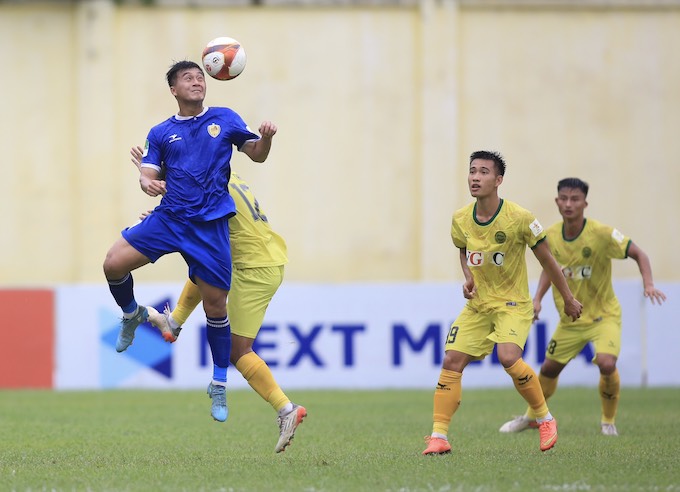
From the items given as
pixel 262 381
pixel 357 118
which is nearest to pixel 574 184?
pixel 262 381

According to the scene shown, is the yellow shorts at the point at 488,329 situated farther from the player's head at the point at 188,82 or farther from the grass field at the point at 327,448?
the player's head at the point at 188,82

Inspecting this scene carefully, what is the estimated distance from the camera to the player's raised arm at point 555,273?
9.01 m

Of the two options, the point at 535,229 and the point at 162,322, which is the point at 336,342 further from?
the point at 535,229

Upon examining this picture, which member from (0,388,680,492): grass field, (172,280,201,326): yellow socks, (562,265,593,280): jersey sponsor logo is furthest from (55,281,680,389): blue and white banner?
(172,280,201,326): yellow socks

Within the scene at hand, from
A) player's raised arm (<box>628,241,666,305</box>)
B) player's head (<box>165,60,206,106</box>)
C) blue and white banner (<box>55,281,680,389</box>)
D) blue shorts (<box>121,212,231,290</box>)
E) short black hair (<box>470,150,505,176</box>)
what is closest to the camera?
blue shorts (<box>121,212,231,290</box>)

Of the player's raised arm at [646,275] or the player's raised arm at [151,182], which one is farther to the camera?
the player's raised arm at [646,275]

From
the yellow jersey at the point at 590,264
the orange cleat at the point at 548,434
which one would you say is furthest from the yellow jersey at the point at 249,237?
the yellow jersey at the point at 590,264

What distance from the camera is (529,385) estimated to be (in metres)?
9.15

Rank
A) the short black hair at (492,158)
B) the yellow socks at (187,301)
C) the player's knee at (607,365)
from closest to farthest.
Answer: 1. the short black hair at (492,158)
2. the yellow socks at (187,301)
3. the player's knee at (607,365)

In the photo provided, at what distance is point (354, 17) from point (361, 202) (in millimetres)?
3086

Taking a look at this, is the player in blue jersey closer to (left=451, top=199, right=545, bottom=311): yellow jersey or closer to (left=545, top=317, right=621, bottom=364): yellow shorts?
(left=451, top=199, right=545, bottom=311): yellow jersey

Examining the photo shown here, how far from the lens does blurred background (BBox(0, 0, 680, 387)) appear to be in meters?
20.6

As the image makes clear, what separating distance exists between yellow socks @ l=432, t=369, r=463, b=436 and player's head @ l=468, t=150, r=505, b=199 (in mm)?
1325

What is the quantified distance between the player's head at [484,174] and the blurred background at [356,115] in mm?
11572
